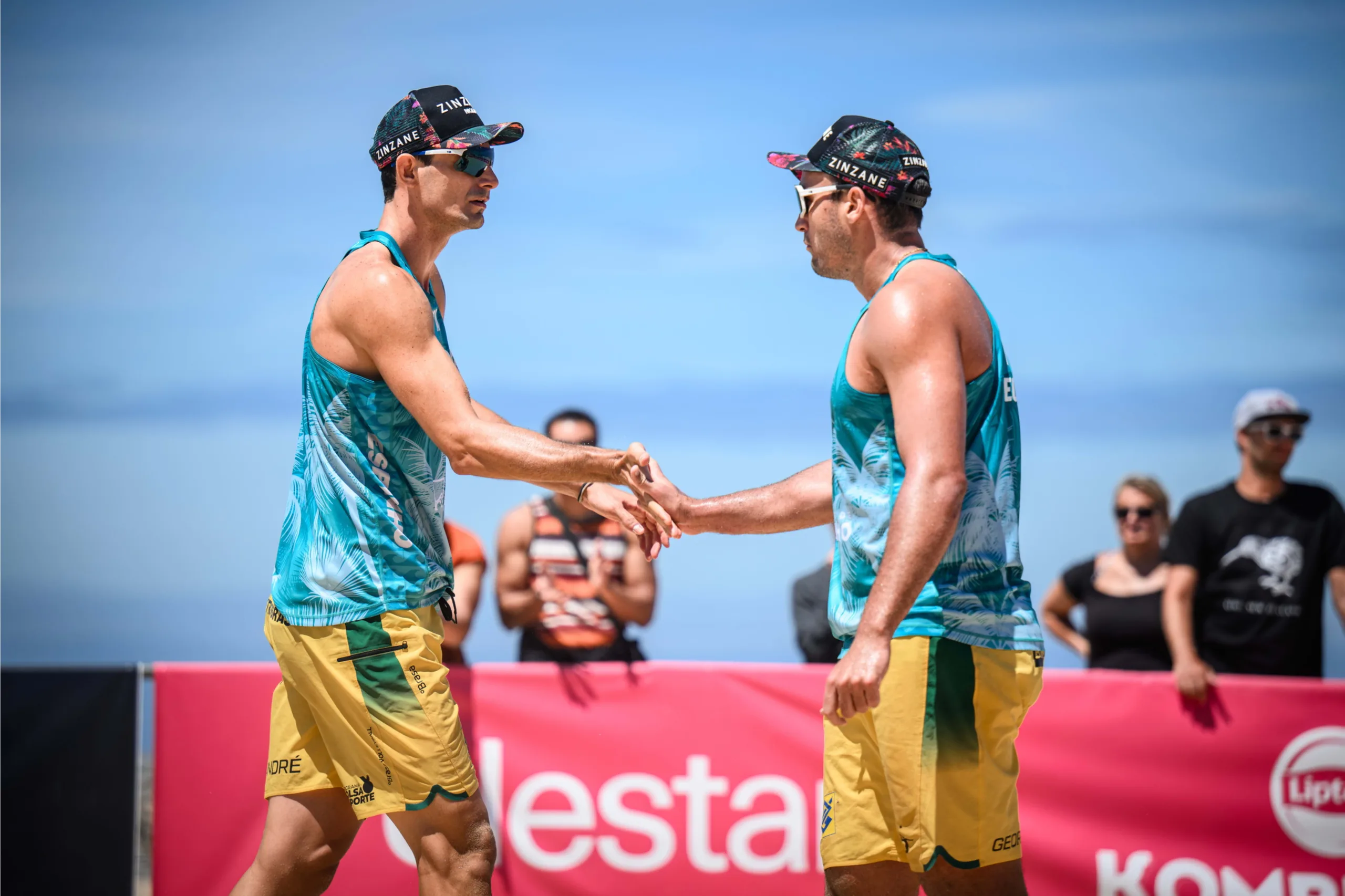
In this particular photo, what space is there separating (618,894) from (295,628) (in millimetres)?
2378

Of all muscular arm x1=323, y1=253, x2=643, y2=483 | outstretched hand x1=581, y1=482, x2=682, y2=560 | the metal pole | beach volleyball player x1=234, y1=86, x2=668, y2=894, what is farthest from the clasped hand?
the metal pole

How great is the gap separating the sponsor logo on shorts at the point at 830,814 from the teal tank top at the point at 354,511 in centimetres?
122

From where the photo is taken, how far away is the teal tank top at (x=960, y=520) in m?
3.07

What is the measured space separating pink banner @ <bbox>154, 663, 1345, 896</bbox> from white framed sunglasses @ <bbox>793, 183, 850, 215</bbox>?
238cm

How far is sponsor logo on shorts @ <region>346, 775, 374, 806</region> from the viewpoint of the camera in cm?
330

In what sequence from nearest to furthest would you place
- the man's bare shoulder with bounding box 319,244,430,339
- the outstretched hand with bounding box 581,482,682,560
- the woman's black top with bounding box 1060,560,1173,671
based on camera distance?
the man's bare shoulder with bounding box 319,244,430,339
the outstretched hand with bounding box 581,482,682,560
the woman's black top with bounding box 1060,560,1173,671

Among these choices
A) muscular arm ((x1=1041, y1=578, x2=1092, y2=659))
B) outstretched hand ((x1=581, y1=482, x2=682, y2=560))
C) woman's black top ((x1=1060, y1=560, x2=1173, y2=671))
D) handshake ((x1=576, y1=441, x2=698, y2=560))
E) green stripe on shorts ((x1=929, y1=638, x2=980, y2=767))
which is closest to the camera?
green stripe on shorts ((x1=929, y1=638, x2=980, y2=767))

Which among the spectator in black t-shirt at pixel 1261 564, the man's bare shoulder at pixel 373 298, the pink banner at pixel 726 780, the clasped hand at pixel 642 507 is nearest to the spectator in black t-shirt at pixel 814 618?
the pink banner at pixel 726 780

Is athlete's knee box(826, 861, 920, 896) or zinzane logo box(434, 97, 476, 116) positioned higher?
zinzane logo box(434, 97, 476, 116)

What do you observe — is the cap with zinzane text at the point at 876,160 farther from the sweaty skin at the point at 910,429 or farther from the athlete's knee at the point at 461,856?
the athlete's knee at the point at 461,856

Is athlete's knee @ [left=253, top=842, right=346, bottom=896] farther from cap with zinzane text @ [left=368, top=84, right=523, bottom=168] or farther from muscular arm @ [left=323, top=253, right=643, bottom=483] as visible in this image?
cap with zinzane text @ [left=368, top=84, right=523, bottom=168]

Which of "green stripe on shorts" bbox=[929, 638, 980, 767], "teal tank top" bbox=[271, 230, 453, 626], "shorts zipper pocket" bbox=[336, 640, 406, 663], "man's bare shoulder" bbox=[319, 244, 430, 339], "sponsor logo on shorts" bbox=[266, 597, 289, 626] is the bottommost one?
"green stripe on shorts" bbox=[929, 638, 980, 767]

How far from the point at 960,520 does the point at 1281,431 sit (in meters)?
3.23

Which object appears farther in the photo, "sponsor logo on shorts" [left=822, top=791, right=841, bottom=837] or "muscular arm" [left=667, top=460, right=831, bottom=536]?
"muscular arm" [left=667, top=460, right=831, bottom=536]
